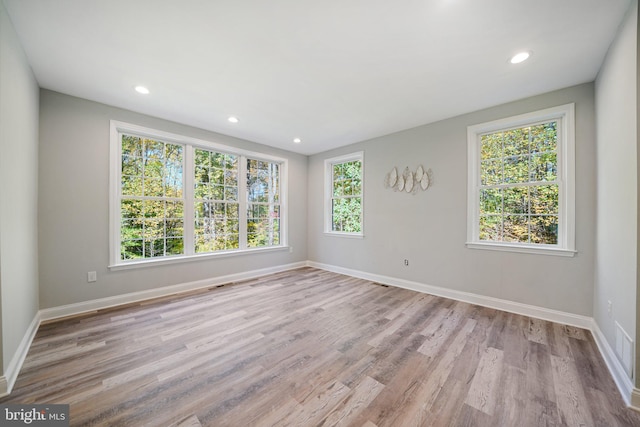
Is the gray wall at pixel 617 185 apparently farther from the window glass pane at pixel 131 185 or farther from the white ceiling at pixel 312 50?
the window glass pane at pixel 131 185

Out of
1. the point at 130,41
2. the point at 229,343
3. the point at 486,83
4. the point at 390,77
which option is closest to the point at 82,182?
the point at 130,41

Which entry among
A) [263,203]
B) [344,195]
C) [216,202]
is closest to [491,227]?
[344,195]

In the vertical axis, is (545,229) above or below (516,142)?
below

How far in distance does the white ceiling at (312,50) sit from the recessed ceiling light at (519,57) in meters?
0.06

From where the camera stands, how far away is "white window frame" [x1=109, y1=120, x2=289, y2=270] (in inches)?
122

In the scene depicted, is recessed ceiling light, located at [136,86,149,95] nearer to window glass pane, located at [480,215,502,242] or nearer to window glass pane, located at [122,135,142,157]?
window glass pane, located at [122,135,142,157]

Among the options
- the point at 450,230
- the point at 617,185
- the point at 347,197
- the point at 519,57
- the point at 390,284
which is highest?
the point at 519,57

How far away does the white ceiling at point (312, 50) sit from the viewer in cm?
165

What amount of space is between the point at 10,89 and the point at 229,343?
2.60 metres

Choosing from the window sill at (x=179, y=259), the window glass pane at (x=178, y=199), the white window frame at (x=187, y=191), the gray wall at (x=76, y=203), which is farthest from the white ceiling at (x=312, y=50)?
the window sill at (x=179, y=259)

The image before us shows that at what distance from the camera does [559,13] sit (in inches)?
65.4

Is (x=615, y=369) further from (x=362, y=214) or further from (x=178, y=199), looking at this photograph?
(x=178, y=199)

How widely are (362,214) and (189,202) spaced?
3.00 m
